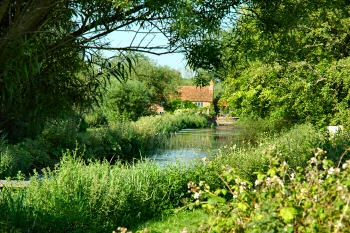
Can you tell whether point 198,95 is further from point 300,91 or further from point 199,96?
point 300,91

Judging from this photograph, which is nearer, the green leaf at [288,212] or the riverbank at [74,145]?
the green leaf at [288,212]

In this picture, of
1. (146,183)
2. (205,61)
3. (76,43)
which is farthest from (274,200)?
(146,183)

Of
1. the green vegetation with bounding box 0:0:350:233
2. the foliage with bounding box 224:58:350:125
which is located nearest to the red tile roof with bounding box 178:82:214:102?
the foliage with bounding box 224:58:350:125

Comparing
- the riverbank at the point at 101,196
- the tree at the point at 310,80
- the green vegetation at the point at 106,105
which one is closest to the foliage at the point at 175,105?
the tree at the point at 310,80

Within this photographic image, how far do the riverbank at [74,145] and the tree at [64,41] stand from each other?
343cm

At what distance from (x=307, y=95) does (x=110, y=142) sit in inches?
330

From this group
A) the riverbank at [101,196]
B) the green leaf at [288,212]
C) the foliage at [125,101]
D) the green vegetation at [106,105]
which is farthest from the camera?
the foliage at [125,101]

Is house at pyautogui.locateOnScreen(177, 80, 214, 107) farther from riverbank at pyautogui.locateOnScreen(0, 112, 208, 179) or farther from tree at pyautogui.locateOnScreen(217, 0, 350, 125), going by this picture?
tree at pyautogui.locateOnScreen(217, 0, 350, 125)

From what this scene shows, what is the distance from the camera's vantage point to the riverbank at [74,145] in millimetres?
10203

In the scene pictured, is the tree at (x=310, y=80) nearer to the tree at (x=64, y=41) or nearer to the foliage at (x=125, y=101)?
the tree at (x=64, y=41)

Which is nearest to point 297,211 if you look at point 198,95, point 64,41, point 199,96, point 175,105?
point 64,41

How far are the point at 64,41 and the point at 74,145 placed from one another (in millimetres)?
10113

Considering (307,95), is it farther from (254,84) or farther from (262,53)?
(262,53)

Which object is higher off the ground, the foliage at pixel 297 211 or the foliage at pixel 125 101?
the foliage at pixel 125 101
